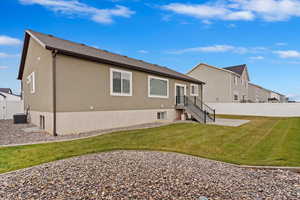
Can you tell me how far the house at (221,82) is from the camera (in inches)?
1006

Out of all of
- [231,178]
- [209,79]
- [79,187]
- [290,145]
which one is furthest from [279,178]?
[209,79]

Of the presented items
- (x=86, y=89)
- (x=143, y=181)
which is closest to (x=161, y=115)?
(x=86, y=89)

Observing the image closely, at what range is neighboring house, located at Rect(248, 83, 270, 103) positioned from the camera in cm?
3491

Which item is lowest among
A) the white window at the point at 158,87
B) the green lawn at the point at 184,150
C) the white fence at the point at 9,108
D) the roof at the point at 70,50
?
the green lawn at the point at 184,150

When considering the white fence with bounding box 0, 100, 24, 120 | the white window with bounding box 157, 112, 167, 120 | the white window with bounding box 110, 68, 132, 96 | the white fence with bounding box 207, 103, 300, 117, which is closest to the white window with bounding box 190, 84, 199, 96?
the white window with bounding box 157, 112, 167, 120

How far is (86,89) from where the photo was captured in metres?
9.00

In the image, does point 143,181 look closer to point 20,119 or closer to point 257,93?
point 20,119

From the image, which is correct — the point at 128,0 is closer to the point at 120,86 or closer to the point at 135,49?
the point at 120,86

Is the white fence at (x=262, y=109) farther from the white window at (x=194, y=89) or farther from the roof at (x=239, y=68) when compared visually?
the roof at (x=239, y=68)

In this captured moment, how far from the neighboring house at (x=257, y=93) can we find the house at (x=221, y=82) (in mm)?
6439

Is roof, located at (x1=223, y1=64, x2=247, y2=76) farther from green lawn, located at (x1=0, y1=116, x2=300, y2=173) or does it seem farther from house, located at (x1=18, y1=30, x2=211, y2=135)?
green lawn, located at (x1=0, y1=116, x2=300, y2=173)

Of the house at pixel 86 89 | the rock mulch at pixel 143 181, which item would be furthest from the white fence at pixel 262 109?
the rock mulch at pixel 143 181

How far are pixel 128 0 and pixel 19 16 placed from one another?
25.8 ft

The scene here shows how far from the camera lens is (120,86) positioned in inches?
424
